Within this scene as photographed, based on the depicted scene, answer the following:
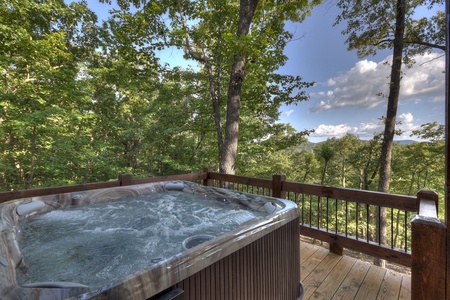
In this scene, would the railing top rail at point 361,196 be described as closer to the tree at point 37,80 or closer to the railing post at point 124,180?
the railing post at point 124,180

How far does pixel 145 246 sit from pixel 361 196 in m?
2.07

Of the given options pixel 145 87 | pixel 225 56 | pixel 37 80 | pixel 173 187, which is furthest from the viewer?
pixel 145 87

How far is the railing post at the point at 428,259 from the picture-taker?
0.84 m

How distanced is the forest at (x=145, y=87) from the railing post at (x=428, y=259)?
3.61 metres

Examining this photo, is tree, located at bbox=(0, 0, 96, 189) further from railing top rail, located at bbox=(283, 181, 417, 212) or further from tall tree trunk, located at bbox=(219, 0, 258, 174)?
railing top rail, located at bbox=(283, 181, 417, 212)

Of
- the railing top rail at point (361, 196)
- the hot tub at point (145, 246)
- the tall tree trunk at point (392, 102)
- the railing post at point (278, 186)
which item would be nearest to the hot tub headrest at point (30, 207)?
the hot tub at point (145, 246)

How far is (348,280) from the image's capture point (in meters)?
1.96

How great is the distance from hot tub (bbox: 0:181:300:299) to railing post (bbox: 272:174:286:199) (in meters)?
0.54

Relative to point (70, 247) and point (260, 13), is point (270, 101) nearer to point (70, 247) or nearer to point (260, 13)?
point (260, 13)

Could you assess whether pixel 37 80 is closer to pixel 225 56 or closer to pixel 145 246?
pixel 225 56

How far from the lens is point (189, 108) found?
21.5 feet

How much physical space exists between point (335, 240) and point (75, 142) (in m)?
7.38

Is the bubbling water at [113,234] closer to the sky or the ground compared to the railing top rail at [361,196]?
closer to the ground

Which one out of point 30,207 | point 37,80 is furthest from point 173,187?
point 37,80
